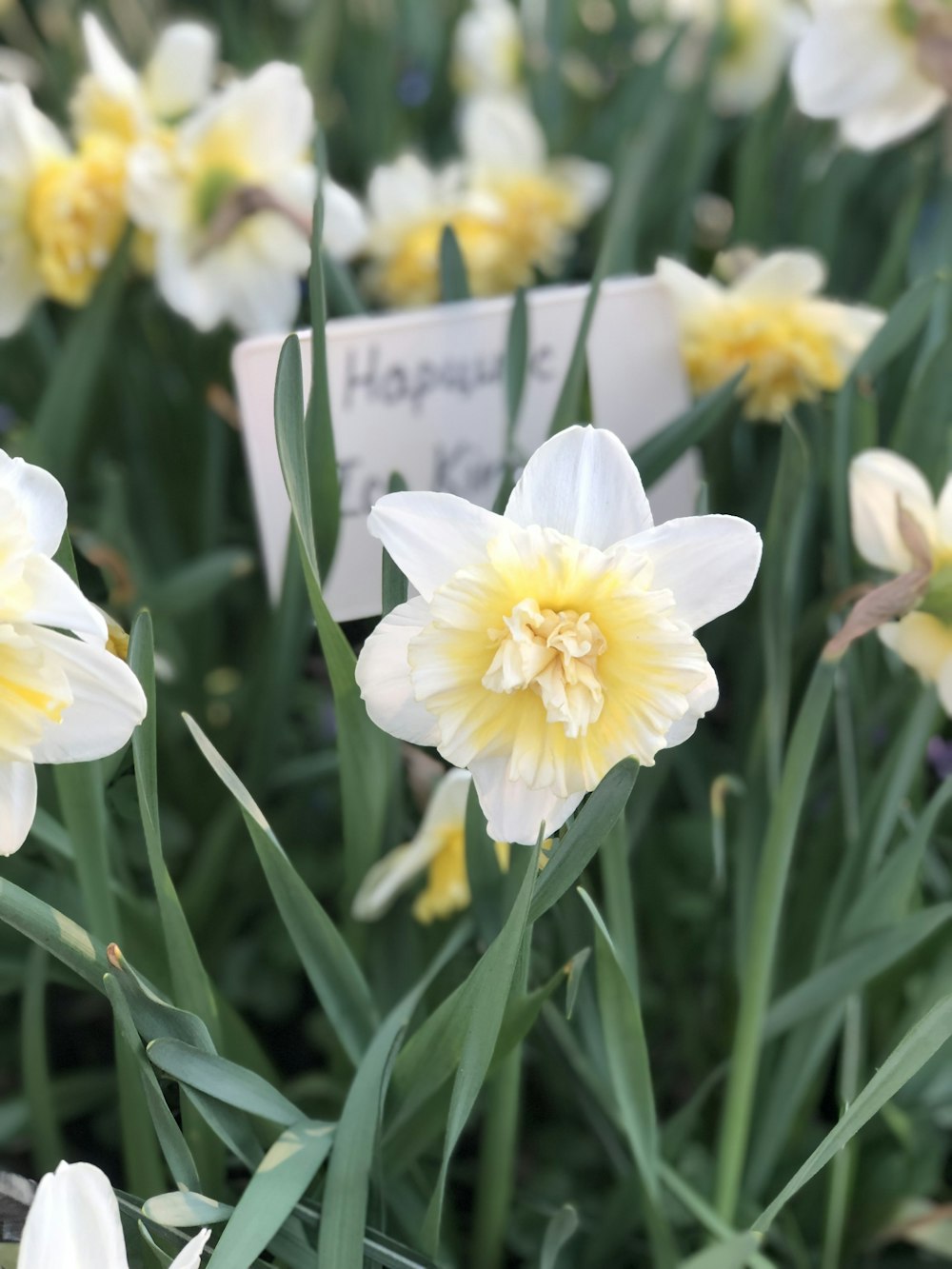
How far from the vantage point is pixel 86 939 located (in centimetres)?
50

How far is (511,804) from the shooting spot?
49 cm

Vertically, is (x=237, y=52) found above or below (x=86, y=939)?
above

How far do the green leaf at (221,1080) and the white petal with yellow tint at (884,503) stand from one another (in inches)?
16.8

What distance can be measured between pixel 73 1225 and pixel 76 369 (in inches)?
25.3

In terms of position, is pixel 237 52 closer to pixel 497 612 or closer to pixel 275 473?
pixel 275 473

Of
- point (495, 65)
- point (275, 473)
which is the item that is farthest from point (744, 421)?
point (495, 65)

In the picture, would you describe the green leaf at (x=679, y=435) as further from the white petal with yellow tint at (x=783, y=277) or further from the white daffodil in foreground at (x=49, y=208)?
the white daffodil in foreground at (x=49, y=208)

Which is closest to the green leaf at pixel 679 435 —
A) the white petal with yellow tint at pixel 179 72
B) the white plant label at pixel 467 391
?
the white plant label at pixel 467 391

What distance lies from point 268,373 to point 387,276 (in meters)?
0.37

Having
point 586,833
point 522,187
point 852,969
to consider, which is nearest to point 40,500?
point 586,833

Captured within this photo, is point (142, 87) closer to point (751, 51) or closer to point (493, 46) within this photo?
point (493, 46)

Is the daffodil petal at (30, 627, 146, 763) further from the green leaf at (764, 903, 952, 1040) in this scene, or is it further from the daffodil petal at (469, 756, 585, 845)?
the green leaf at (764, 903, 952, 1040)

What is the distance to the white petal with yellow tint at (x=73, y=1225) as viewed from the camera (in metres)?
0.43

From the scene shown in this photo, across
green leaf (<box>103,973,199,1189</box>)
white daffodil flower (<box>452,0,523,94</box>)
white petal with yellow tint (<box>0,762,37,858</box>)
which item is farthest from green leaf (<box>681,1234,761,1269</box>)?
white daffodil flower (<box>452,0,523,94</box>)
